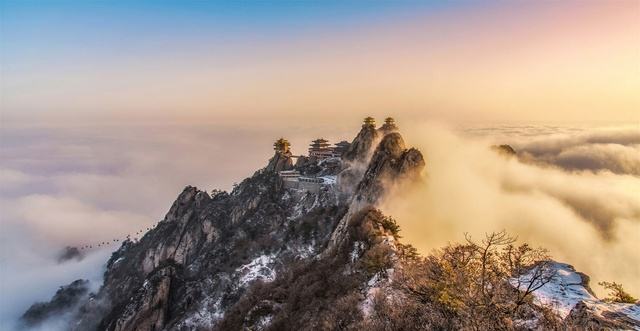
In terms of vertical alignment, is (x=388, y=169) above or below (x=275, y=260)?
above

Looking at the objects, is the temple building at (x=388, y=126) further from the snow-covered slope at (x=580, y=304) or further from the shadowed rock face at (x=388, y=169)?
the snow-covered slope at (x=580, y=304)

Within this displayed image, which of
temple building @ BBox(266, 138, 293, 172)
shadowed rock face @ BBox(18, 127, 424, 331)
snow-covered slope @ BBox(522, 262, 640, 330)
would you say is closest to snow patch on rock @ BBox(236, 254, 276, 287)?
shadowed rock face @ BBox(18, 127, 424, 331)

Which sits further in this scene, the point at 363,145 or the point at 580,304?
the point at 363,145

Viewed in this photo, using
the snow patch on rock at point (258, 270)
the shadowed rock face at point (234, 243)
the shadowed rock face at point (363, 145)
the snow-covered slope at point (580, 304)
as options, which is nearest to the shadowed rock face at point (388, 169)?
the shadowed rock face at point (234, 243)

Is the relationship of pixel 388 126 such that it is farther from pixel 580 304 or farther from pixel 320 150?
pixel 580 304

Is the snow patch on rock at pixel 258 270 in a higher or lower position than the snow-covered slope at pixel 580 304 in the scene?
lower

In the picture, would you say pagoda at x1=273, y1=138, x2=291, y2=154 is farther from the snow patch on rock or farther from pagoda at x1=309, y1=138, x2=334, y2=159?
the snow patch on rock

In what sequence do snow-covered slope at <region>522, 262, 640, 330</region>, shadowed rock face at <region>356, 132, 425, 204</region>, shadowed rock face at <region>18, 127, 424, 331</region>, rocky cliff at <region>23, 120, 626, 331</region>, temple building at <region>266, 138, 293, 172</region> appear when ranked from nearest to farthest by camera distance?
snow-covered slope at <region>522, 262, 640, 330</region> → rocky cliff at <region>23, 120, 626, 331</region> → shadowed rock face at <region>356, 132, 425, 204</region> → shadowed rock face at <region>18, 127, 424, 331</region> → temple building at <region>266, 138, 293, 172</region>

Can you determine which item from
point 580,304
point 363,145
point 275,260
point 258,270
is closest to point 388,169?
point 363,145

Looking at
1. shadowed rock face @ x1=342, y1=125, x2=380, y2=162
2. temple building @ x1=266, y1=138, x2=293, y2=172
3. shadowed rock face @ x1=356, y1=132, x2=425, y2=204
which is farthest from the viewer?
temple building @ x1=266, y1=138, x2=293, y2=172

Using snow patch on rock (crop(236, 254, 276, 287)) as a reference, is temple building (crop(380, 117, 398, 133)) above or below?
above

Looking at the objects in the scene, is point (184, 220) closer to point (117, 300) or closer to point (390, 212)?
A: point (117, 300)

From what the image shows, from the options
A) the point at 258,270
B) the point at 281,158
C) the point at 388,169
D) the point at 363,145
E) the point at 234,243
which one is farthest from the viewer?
the point at 281,158

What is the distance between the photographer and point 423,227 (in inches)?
2133
